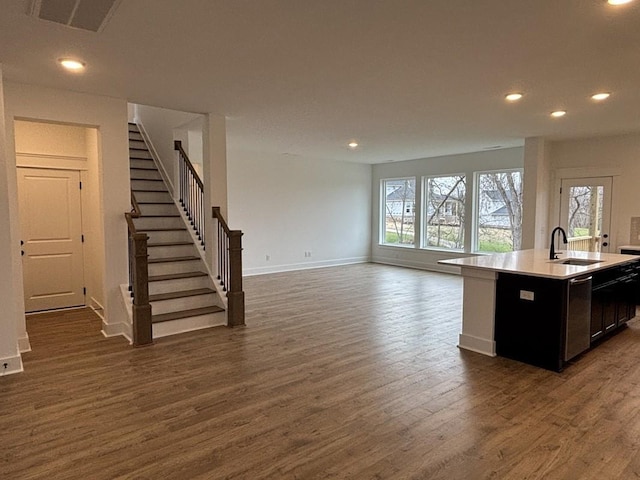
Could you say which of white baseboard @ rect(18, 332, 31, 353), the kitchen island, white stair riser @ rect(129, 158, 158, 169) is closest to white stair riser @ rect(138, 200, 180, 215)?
white stair riser @ rect(129, 158, 158, 169)

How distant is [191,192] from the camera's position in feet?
20.3

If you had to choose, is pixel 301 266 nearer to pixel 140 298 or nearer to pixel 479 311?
pixel 140 298

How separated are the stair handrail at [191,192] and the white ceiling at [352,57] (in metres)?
1.18

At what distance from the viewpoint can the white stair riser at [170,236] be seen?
18.7 feet

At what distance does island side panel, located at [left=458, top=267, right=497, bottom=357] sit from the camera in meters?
3.98

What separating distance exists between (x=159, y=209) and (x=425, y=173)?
6203 mm

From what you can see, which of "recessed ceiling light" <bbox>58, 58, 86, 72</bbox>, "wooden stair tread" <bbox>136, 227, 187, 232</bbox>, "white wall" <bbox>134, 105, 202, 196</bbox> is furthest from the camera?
"white wall" <bbox>134, 105, 202, 196</bbox>

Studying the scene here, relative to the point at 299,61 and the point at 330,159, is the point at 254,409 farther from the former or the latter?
the point at 330,159

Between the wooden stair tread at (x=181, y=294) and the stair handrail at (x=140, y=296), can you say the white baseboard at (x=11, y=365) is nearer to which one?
Result: the stair handrail at (x=140, y=296)

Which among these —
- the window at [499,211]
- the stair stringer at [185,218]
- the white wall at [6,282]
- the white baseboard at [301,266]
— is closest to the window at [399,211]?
the white baseboard at [301,266]

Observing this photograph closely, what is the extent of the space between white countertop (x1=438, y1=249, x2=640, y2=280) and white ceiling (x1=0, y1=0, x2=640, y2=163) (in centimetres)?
176

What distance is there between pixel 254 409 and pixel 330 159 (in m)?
7.81

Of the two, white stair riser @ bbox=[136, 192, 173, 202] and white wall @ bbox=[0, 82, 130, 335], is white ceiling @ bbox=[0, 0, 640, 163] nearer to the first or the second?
white wall @ bbox=[0, 82, 130, 335]

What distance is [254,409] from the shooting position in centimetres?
291
